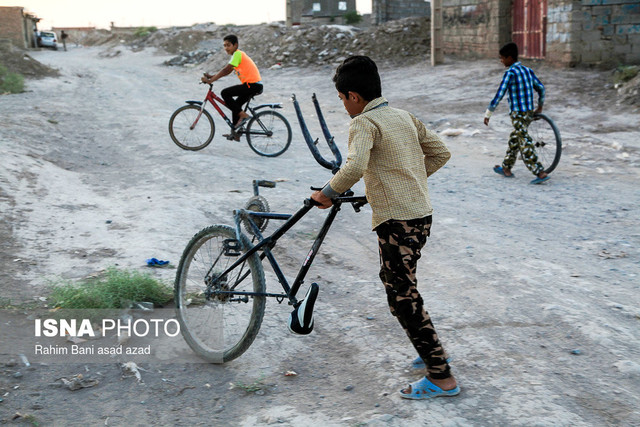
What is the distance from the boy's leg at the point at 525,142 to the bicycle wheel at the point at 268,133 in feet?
11.7

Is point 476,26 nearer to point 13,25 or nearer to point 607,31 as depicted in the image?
point 607,31

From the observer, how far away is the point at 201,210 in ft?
21.1

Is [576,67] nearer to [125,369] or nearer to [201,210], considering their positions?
[201,210]

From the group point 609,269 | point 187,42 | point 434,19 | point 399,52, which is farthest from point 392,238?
point 187,42

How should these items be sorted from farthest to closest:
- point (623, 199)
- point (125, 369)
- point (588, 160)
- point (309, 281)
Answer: point (588, 160)
point (623, 199)
point (309, 281)
point (125, 369)

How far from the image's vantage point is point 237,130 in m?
10.1

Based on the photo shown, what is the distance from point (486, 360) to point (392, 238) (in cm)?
101

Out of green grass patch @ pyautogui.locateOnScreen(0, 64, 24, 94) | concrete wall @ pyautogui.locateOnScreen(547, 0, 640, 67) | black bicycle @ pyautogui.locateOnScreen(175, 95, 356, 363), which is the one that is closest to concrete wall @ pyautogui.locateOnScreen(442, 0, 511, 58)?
concrete wall @ pyautogui.locateOnScreen(547, 0, 640, 67)

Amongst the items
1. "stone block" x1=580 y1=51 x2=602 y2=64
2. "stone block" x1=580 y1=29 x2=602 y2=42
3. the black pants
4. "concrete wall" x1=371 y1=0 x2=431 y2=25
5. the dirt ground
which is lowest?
the dirt ground

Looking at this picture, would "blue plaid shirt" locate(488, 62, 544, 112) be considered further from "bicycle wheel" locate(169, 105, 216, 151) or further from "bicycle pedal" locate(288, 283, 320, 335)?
"bicycle pedal" locate(288, 283, 320, 335)

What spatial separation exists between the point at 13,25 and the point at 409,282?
43377 millimetres

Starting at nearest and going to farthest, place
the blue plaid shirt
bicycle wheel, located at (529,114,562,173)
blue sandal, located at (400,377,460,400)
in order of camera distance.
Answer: blue sandal, located at (400,377,460,400), the blue plaid shirt, bicycle wheel, located at (529,114,562,173)

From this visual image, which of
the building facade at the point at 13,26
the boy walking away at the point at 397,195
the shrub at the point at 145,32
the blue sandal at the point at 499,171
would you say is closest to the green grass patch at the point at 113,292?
the boy walking away at the point at 397,195

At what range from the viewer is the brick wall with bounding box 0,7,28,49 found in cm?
3910
